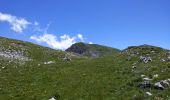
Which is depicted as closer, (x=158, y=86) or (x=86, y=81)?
(x=158, y=86)

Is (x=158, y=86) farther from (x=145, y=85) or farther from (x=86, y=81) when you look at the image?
(x=86, y=81)

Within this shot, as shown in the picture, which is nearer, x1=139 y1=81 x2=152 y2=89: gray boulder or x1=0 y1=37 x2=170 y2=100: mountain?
x1=0 y1=37 x2=170 y2=100: mountain

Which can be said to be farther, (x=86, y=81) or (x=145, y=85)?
(x=86, y=81)

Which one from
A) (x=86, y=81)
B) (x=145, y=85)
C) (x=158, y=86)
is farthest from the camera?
(x=86, y=81)

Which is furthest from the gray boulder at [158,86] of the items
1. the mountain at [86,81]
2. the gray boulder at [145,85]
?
the gray boulder at [145,85]

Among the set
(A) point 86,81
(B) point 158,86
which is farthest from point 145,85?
(A) point 86,81

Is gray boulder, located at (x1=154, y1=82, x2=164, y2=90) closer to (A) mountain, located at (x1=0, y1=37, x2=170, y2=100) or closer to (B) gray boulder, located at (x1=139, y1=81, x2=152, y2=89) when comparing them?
(A) mountain, located at (x1=0, y1=37, x2=170, y2=100)

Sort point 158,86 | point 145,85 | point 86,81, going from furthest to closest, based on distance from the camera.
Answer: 1. point 86,81
2. point 145,85
3. point 158,86

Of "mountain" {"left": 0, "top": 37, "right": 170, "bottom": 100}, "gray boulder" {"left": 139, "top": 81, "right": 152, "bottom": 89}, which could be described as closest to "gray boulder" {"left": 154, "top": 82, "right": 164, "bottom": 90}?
"mountain" {"left": 0, "top": 37, "right": 170, "bottom": 100}

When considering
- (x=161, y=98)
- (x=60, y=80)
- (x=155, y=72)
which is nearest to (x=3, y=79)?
(x=60, y=80)

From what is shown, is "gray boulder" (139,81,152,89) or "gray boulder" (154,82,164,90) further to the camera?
"gray boulder" (139,81,152,89)

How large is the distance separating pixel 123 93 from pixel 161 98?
12.2ft

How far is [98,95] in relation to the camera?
99.2 ft

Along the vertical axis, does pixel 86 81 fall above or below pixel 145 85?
above
